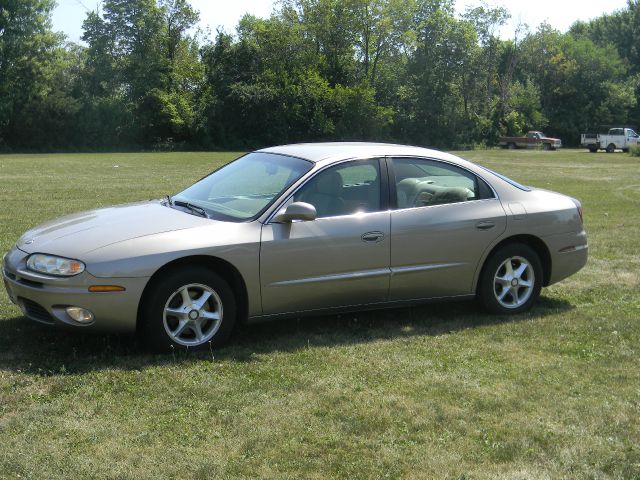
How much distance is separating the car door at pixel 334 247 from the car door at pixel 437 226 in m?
0.14

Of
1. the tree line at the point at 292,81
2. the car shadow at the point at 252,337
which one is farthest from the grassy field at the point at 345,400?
the tree line at the point at 292,81

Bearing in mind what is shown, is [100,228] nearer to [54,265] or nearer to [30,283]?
[54,265]

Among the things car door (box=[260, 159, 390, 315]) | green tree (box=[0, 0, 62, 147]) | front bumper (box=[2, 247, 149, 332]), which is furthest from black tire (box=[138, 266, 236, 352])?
green tree (box=[0, 0, 62, 147])

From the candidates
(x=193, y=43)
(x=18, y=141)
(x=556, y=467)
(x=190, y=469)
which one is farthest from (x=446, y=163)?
(x=193, y=43)

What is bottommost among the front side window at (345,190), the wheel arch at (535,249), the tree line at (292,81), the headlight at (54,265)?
the wheel arch at (535,249)

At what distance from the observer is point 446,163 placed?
6652mm

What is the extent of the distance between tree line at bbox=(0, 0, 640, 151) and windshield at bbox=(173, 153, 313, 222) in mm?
56281

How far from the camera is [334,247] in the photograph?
19.1 ft

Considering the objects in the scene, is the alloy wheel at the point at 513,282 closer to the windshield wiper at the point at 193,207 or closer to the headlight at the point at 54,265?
the windshield wiper at the point at 193,207

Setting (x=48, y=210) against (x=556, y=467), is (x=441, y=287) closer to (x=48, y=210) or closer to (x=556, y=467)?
(x=556, y=467)

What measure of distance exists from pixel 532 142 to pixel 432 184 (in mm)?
63774

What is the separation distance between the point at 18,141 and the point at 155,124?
35.5 ft

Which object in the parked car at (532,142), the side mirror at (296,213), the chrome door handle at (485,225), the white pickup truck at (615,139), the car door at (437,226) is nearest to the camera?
Result: the side mirror at (296,213)

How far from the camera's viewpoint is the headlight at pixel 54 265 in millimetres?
5094
